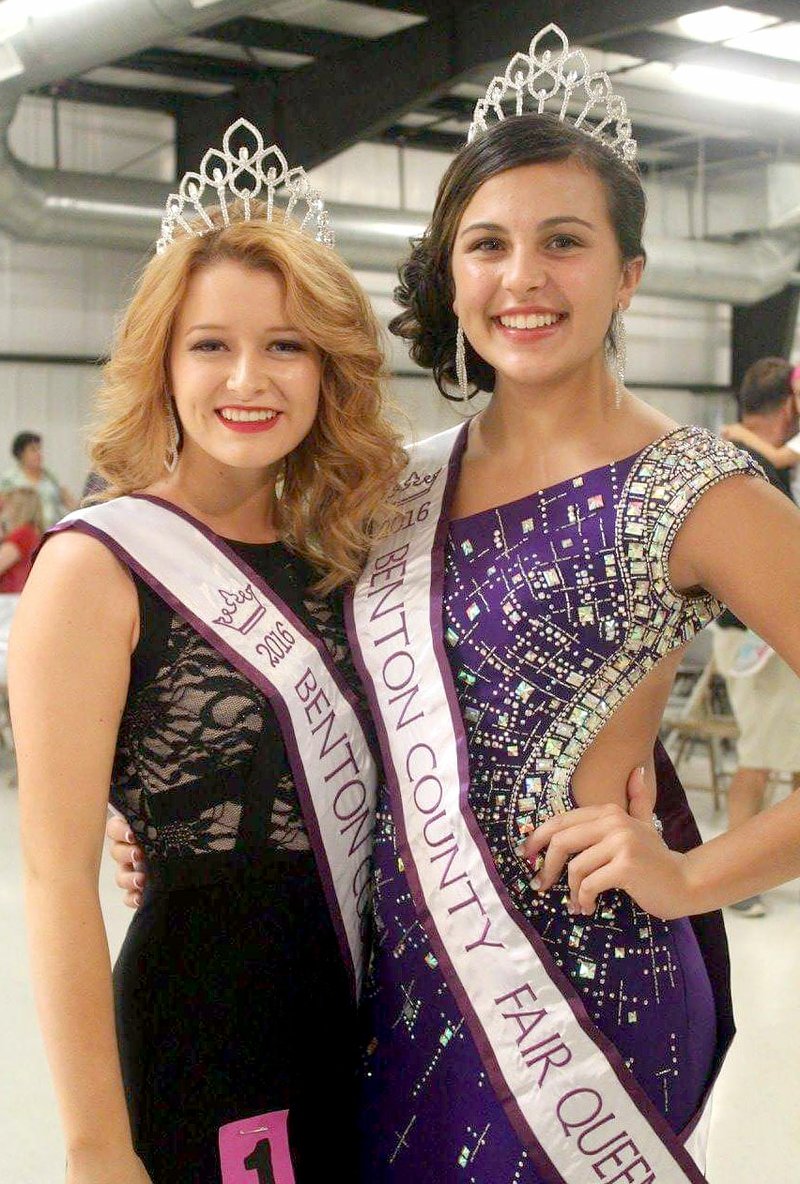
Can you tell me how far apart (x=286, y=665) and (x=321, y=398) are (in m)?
0.29

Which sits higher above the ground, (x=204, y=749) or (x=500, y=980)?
(x=204, y=749)

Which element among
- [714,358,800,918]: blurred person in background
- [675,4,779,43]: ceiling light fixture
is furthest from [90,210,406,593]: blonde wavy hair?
[675,4,779,43]: ceiling light fixture

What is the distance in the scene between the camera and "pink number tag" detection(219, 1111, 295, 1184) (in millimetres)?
1160

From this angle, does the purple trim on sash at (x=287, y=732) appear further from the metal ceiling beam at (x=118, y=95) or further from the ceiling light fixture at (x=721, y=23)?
the metal ceiling beam at (x=118, y=95)

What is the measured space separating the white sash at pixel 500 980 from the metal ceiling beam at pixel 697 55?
535 centimetres

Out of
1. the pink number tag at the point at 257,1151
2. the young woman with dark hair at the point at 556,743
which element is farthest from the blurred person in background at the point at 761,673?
the pink number tag at the point at 257,1151

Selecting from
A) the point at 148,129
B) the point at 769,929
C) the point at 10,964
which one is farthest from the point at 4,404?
the point at 769,929

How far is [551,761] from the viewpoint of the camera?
116 cm

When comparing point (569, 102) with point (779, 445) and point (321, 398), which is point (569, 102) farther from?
point (779, 445)

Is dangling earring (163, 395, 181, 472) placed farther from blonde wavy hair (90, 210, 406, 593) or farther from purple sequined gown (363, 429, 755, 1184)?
purple sequined gown (363, 429, 755, 1184)

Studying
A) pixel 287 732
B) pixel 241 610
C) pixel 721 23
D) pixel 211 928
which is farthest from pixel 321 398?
pixel 721 23

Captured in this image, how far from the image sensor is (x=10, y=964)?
325cm

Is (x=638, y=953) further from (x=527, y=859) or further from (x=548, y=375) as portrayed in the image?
(x=548, y=375)

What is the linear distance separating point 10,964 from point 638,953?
8.05 ft
